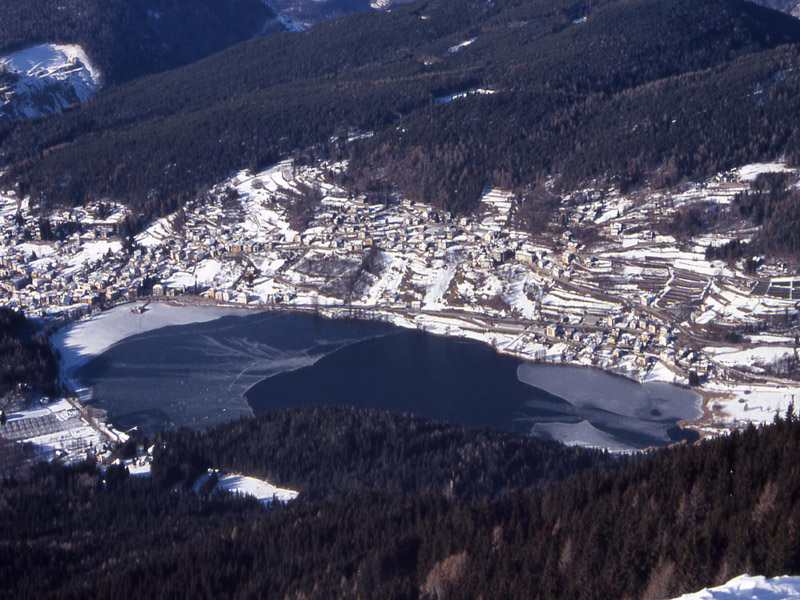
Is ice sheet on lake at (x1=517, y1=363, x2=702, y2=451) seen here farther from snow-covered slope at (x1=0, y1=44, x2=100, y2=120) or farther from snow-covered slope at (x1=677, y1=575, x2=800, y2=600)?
snow-covered slope at (x1=0, y1=44, x2=100, y2=120)

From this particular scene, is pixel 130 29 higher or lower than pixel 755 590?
higher

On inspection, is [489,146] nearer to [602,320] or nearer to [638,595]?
[602,320]

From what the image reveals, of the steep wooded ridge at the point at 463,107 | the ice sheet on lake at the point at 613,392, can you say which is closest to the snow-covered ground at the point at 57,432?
the ice sheet on lake at the point at 613,392

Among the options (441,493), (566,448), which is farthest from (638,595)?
(566,448)

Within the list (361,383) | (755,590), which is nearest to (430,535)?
(755,590)

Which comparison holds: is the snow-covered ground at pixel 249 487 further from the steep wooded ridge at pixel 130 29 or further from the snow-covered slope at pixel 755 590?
the steep wooded ridge at pixel 130 29

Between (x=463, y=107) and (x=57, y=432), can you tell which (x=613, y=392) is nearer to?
(x=57, y=432)

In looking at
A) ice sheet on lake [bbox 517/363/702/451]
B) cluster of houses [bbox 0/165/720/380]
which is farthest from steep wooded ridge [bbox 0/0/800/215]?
ice sheet on lake [bbox 517/363/702/451]
